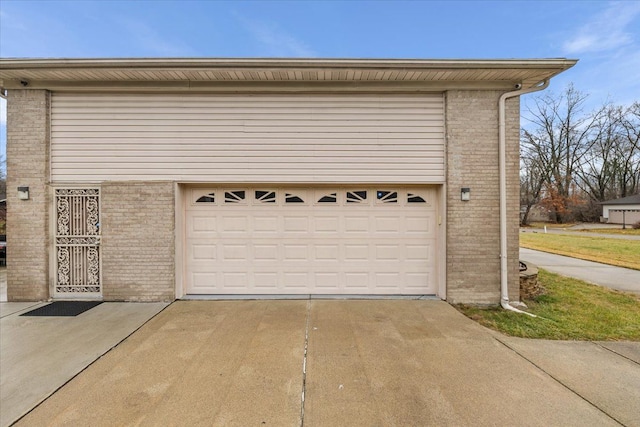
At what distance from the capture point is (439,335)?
3.64 meters

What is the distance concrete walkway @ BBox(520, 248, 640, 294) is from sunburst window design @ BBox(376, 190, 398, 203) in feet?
16.9

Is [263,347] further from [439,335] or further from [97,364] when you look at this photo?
[439,335]

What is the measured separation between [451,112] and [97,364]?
6092mm

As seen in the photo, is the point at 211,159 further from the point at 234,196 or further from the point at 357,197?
the point at 357,197

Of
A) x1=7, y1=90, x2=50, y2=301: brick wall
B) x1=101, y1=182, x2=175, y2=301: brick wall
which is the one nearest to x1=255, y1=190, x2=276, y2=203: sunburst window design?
x1=101, y1=182, x2=175, y2=301: brick wall

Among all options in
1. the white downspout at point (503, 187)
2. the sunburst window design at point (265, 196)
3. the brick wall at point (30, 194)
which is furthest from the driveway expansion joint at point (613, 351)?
the brick wall at point (30, 194)

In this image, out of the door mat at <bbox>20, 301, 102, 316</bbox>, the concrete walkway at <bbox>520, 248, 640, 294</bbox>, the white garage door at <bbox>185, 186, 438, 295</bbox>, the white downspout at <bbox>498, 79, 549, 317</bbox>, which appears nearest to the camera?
the door mat at <bbox>20, 301, 102, 316</bbox>

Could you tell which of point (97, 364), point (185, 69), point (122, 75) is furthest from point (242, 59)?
point (97, 364)

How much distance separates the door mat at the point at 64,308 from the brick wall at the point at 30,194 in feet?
1.94

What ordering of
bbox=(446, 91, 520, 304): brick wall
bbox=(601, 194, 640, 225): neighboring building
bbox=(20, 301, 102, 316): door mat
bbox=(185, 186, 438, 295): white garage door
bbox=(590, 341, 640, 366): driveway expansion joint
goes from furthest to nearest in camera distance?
bbox=(601, 194, 640, 225): neighboring building
bbox=(185, 186, 438, 295): white garage door
bbox=(446, 91, 520, 304): brick wall
bbox=(20, 301, 102, 316): door mat
bbox=(590, 341, 640, 366): driveway expansion joint

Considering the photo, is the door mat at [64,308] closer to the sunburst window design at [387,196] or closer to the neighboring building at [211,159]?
the neighboring building at [211,159]

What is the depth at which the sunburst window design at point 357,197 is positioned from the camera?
5180mm

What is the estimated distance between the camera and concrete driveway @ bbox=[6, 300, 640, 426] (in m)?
2.26

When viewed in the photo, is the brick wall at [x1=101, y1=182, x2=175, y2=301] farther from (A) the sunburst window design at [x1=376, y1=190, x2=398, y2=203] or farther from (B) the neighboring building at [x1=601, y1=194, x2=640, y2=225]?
(B) the neighboring building at [x1=601, y1=194, x2=640, y2=225]
